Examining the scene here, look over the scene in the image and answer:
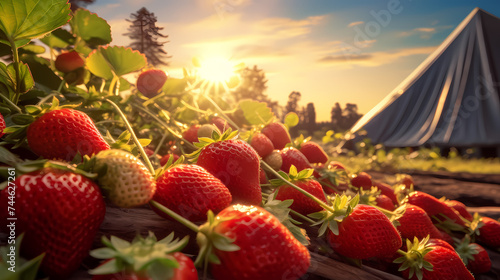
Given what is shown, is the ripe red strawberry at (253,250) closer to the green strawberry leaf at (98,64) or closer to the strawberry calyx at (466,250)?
the green strawberry leaf at (98,64)

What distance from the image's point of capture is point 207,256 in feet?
1.14

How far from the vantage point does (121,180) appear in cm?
35

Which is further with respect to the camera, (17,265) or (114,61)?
(114,61)

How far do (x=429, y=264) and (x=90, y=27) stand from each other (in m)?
0.94

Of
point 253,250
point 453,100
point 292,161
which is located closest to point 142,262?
point 253,250

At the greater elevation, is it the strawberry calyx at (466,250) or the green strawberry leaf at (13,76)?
the green strawberry leaf at (13,76)

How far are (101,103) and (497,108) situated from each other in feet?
14.7

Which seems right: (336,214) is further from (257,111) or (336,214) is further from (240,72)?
(240,72)

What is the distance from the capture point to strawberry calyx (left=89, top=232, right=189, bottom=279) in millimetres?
280

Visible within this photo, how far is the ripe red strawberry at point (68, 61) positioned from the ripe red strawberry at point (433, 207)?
3.25ft

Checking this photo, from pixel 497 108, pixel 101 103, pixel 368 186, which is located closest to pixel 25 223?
pixel 101 103

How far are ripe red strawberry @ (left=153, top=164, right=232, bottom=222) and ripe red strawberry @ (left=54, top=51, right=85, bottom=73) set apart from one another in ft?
1.87

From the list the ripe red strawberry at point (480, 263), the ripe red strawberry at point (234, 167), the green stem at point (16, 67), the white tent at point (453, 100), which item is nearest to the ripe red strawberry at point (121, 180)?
the ripe red strawberry at point (234, 167)

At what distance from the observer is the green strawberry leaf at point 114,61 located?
71 centimetres
